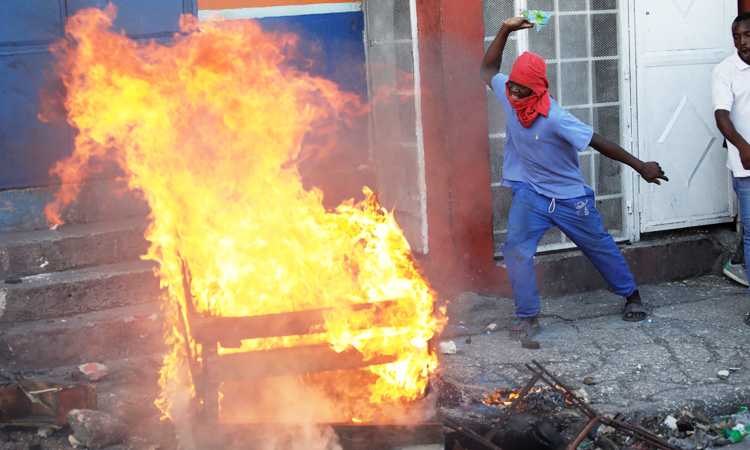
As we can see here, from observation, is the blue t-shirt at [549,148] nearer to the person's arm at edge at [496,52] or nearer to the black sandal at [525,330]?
the person's arm at edge at [496,52]

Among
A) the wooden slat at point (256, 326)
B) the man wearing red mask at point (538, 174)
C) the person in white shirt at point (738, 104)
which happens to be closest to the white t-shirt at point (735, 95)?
the person in white shirt at point (738, 104)

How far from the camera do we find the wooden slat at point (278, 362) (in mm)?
4031

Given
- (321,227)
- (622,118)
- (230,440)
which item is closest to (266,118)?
(321,227)

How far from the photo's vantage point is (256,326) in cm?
401

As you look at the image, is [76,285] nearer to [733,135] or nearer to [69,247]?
[69,247]

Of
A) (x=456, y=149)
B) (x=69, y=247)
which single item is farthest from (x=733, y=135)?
(x=69, y=247)

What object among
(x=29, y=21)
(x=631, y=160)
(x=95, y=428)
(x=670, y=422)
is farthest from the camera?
(x=29, y=21)

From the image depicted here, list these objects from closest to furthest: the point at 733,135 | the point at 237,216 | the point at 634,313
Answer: the point at 237,216
the point at 733,135
the point at 634,313

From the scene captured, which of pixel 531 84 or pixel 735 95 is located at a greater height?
pixel 531 84

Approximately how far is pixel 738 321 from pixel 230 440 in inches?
174

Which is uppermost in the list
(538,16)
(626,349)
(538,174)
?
(538,16)

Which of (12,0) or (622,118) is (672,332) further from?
(12,0)

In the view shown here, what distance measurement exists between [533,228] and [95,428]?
11.4 feet

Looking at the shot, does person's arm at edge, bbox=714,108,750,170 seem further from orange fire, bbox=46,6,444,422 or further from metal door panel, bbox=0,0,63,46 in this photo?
metal door panel, bbox=0,0,63,46
